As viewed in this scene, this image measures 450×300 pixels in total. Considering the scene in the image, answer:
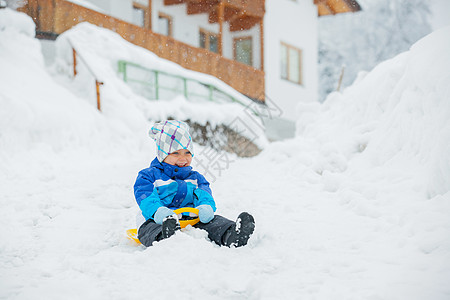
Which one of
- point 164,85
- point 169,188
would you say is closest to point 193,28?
point 164,85

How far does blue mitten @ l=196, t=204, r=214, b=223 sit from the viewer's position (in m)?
3.37

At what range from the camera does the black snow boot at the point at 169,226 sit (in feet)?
9.91

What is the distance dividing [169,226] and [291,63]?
17709 mm

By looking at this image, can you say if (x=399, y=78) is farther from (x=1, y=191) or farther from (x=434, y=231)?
(x=1, y=191)

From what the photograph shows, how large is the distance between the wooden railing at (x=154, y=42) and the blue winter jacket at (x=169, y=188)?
9618mm

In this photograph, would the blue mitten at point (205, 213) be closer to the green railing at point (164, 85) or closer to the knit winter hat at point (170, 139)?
the knit winter hat at point (170, 139)

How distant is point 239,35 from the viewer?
19031 millimetres

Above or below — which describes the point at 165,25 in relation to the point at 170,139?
below

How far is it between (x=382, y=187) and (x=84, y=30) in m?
9.59

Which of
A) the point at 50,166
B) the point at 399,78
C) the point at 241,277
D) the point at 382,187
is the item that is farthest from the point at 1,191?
the point at 399,78

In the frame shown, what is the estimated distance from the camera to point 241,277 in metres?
2.63

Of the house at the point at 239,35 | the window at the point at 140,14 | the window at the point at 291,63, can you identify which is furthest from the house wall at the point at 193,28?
the window at the point at 291,63

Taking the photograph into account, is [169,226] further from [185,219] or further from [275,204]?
[275,204]

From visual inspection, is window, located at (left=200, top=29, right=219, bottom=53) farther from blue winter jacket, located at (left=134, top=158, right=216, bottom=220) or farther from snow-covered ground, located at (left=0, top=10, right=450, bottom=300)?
blue winter jacket, located at (left=134, top=158, right=216, bottom=220)
